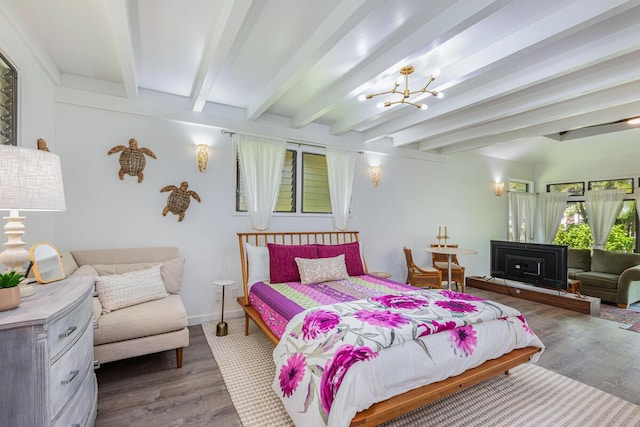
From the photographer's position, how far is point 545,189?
6.74m

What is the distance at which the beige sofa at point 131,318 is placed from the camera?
2.23 meters

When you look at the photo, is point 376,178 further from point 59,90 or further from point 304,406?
point 59,90

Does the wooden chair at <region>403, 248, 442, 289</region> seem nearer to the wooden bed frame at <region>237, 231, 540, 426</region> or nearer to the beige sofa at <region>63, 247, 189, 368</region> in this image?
the wooden bed frame at <region>237, 231, 540, 426</region>

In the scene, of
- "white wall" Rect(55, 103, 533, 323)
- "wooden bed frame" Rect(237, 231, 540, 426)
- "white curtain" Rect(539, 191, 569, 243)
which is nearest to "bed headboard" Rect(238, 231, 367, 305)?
"wooden bed frame" Rect(237, 231, 540, 426)

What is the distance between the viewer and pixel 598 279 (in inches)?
185

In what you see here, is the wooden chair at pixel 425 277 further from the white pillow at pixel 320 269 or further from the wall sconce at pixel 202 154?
the wall sconce at pixel 202 154

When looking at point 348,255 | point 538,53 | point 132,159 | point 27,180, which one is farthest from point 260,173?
point 538,53

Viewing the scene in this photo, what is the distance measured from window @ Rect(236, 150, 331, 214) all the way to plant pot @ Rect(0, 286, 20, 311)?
2.95m

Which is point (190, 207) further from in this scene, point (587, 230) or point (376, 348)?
point (587, 230)

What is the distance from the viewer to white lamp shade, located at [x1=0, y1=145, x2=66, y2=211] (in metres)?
1.36

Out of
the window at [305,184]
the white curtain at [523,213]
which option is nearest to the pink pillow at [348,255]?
the window at [305,184]

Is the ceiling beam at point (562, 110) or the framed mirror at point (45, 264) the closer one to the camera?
the framed mirror at point (45, 264)

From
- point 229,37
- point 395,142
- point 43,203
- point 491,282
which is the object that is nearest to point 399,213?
point 395,142

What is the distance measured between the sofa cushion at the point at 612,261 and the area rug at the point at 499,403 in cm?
367
